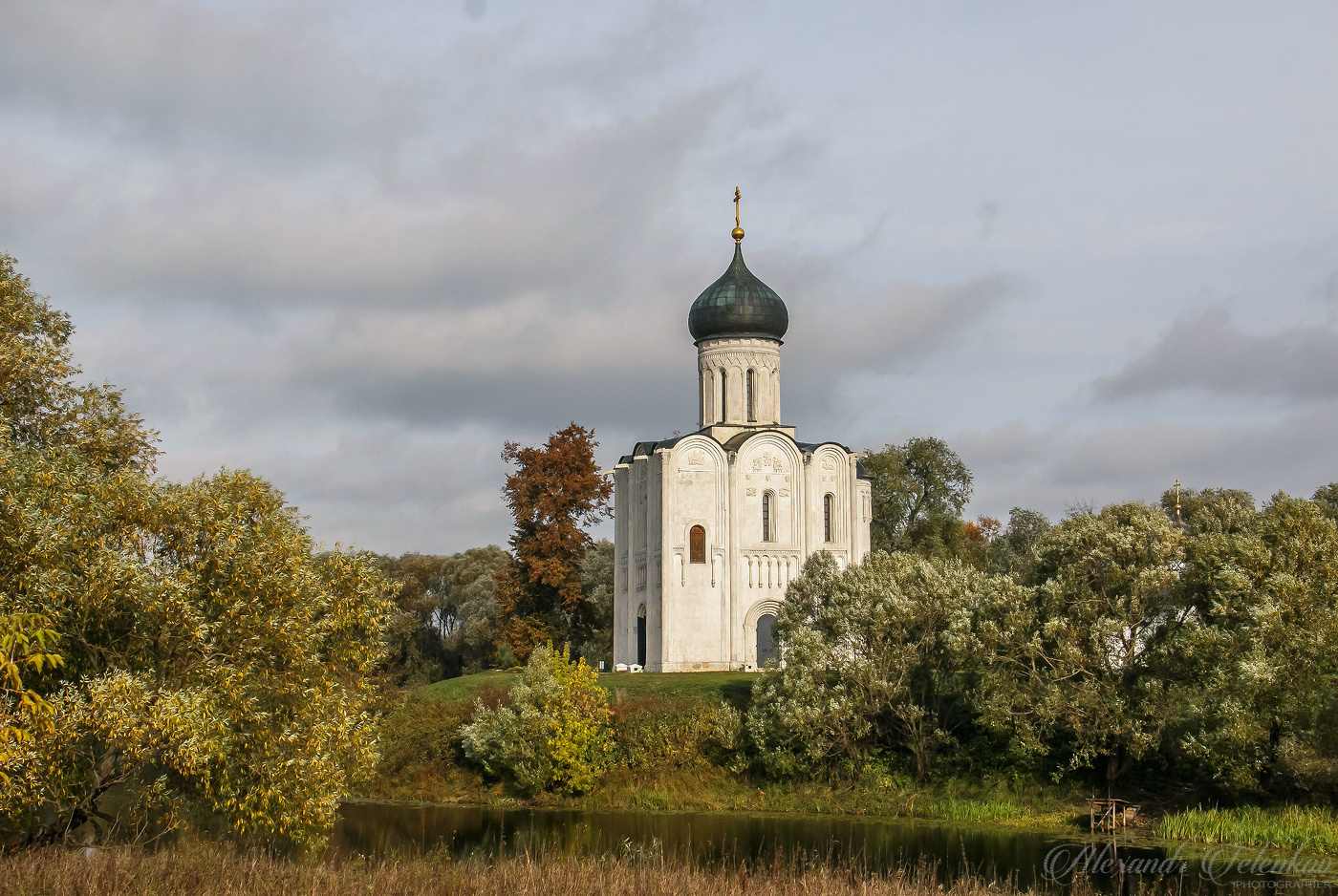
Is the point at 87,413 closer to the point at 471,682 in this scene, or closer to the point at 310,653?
the point at 310,653

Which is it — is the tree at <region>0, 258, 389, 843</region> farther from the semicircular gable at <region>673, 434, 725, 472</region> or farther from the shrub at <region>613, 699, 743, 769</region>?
the semicircular gable at <region>673, 434, 725, 472</region>

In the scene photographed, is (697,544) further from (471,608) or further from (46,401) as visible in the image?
(46,401)

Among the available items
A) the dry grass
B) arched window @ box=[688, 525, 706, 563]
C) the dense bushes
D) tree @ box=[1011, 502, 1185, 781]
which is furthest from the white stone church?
the dry grass

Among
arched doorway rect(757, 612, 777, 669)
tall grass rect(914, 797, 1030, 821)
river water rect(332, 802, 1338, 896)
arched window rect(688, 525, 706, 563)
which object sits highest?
arched window rect(688, 525, 706, 563)

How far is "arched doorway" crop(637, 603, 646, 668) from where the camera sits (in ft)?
127

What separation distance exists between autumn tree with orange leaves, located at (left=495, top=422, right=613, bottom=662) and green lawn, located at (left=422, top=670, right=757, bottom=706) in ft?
18.8

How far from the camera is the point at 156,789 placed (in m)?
13.0

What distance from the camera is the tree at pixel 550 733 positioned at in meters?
27.8

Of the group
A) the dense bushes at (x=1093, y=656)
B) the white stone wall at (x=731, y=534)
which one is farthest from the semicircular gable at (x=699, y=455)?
the dense bushes at (x=1093, y=656)

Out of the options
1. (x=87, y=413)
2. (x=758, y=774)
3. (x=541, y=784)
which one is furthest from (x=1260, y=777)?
(x=87, y=413)

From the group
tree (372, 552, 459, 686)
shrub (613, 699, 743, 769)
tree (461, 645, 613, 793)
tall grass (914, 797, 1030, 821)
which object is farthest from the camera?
tree (372, 552, 459, 686)

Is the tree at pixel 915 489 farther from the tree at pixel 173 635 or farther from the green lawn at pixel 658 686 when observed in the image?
the tree at pixel 173 635

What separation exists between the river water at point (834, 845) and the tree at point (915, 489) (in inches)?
933

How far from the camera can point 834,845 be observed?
19969 mm
